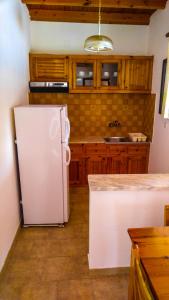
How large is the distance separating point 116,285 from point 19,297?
2.79ft

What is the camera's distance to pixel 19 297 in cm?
188

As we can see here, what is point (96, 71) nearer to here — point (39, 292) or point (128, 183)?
point (128, 183)

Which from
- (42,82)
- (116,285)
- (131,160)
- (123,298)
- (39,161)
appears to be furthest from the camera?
(131,160)

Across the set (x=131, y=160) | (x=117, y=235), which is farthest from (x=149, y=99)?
(x=117, y=235)

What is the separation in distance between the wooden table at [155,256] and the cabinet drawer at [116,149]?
91.7 inches

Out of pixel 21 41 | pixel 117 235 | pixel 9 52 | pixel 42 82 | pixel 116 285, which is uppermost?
pixel 21 41

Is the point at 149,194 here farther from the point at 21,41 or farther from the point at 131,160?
the point at 21,41

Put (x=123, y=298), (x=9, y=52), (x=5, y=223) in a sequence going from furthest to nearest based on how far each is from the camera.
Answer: (x=9, y=52), (x=5, y=223), (x=123, y=298)

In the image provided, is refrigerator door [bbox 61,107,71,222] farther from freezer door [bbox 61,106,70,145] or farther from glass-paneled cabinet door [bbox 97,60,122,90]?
glass-paneled cabinet door [bbox 97,60,122,90]

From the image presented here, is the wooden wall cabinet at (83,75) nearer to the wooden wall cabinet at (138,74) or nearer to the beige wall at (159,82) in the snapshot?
the wooden wall cabinet at (138,74)

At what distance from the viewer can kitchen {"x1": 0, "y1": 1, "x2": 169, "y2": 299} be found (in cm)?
228

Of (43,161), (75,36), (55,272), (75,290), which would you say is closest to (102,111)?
(75,36)

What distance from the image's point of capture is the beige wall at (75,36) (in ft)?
12.3

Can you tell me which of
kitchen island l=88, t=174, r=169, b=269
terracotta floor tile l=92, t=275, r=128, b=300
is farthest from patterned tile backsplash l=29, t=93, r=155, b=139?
terracotta floor tile l=92, t=275, r=128, b=300
